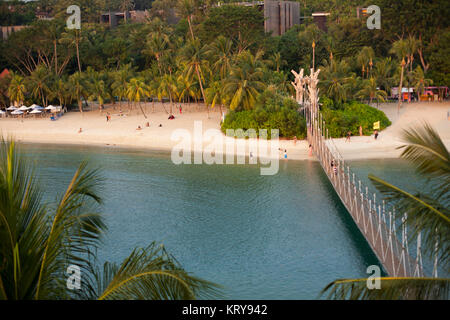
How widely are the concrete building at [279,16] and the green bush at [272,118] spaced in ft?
107

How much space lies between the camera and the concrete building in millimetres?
67688

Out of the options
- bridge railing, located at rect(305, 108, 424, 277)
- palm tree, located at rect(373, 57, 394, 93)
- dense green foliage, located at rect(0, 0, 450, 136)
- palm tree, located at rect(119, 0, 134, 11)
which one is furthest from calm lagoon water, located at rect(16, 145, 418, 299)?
palm tree, located at rect(119, 0, 134, 11)

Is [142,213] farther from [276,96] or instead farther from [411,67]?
[411,67]

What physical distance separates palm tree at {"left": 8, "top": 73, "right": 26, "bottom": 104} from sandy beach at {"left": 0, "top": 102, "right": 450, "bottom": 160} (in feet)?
8.36

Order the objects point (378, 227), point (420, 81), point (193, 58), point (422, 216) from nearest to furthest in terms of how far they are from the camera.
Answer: point (422, 216) → point (378, 227) → point (193, 58) → point (420, 81)

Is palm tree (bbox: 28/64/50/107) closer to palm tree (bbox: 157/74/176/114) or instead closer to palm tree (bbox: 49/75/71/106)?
palm tree (bbox: 49/75/71/106)

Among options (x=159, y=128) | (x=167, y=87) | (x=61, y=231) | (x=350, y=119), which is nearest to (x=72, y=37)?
(x=167, y=87)

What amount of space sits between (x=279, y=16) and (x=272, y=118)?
37078mm

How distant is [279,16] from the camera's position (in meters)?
69.6

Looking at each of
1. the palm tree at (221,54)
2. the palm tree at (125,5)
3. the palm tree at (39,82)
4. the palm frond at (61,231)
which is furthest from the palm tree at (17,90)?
the palm frond at (61,231)

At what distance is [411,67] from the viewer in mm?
49250

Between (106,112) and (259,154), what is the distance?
761 inches

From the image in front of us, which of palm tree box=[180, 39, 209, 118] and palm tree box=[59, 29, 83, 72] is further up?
palm tree box=[59, 29, 83, 72]

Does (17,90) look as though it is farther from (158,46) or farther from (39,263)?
(39,263)
